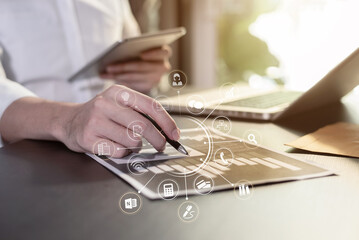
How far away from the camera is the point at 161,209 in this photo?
0.33 m

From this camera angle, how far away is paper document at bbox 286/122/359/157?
0.47 meters

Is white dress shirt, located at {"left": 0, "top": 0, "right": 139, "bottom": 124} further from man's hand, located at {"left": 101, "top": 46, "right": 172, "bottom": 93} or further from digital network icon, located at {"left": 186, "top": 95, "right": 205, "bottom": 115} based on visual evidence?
digital network icon, located at {"left": 186, "top": 95, "right": 205, "bottom": 115}

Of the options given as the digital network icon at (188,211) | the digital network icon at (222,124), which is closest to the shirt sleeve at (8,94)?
the digital network icon at (222,124)

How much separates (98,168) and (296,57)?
2.61 meters

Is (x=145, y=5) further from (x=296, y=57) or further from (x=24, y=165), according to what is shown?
(x=24, y=165)

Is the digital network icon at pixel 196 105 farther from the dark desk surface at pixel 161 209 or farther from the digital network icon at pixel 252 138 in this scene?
the dark desk surface at pixel 161 209

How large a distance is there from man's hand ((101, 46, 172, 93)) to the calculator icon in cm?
61

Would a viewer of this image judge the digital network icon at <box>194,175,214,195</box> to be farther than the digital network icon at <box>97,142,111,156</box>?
No

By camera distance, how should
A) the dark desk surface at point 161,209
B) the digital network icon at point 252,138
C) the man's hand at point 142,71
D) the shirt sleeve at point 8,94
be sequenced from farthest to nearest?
the man's hand at point 142,71
the shirt sleeve at point 8,94
the digital network icon at point 252,138
the dark desk surface at point 161,209

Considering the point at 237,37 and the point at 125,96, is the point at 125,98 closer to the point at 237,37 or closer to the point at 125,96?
the point at 125,96

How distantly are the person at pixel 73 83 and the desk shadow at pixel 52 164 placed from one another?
17 mm

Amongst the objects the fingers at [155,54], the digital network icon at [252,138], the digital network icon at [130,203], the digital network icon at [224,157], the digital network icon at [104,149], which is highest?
the fingers at [155,54]

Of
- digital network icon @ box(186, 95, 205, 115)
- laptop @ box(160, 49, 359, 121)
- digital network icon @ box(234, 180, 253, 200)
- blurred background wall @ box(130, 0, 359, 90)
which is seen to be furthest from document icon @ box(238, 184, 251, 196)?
blurred background wall @ box(130, 0, 359, 90)

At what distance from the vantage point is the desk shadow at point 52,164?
406 millimetres
